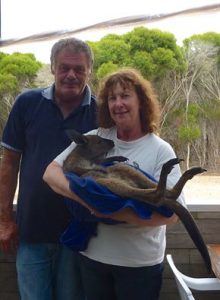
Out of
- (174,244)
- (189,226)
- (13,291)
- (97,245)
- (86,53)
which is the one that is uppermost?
(86,53)

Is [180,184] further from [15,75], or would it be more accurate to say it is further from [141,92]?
[15,75]

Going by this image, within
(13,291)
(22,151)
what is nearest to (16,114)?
(22,151)

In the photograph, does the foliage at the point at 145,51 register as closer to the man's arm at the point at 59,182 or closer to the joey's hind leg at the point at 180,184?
the man's arm at the point at 59,182

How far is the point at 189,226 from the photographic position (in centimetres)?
183

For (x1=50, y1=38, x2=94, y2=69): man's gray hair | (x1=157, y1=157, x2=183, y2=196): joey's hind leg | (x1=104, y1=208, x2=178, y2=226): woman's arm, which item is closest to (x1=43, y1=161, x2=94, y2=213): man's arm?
(x1=104, y1=208, x2=178, y2=226): woman's arm

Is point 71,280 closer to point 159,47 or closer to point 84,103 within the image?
point 84,103

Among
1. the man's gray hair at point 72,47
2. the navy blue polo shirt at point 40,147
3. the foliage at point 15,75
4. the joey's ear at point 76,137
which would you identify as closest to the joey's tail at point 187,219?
the joey's ear at point 76,137

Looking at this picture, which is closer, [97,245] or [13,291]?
[97,245]

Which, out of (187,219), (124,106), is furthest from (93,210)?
(124,106)

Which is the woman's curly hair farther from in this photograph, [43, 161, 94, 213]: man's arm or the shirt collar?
[43, 161, 94, 213]: man's arm

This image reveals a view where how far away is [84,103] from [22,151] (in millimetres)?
417

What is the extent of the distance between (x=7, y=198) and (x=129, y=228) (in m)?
0.82

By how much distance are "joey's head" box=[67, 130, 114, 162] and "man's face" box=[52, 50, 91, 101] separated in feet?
0.84

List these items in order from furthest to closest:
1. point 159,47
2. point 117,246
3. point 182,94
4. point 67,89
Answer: point 159,47
point 182,94
point 67,89
point 117,246
